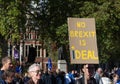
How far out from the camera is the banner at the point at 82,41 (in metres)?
10.1

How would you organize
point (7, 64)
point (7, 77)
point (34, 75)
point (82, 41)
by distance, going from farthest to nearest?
point (82, 41) → point (7, 64) → point (7, 77) → point (34, 75)

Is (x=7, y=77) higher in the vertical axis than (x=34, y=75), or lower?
lower

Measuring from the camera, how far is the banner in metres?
10.1

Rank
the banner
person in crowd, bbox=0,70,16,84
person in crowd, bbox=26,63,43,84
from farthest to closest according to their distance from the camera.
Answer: the banner, person in crowd, bbox=0,70,16,84, person in crowd, bbox=26,63,43,84

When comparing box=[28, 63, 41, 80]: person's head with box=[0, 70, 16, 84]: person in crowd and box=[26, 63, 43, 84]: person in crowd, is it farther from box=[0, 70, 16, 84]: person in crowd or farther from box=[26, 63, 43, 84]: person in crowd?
box=[0, 70, 16, 84]: person in crowd

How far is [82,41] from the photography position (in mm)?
10266

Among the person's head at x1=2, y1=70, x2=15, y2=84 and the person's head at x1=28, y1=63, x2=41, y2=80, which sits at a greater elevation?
the person's head at x1=28, y1=63, x2=41, y2=80

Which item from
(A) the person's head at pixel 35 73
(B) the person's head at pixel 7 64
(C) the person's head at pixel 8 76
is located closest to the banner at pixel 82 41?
(B) the person's head at pixel 7 64

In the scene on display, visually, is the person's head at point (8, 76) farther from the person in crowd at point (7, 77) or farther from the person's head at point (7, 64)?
the person's head at point (7, 64)

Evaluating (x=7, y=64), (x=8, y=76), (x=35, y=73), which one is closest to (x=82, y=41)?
(x=7, y=64)

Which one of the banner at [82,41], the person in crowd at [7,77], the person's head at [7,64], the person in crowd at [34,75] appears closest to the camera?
the person in crowd at [34,75]

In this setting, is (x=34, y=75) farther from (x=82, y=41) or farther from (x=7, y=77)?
(x=82, y=41)

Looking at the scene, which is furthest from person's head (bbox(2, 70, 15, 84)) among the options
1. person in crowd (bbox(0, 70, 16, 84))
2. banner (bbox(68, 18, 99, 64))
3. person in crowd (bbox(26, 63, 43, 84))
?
banner (bbox(68, 18, 99, 64))

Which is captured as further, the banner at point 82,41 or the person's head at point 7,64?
the banner at point 82,41
